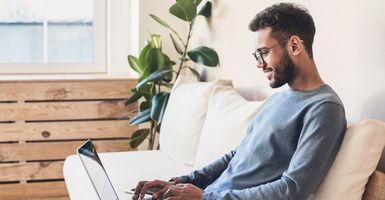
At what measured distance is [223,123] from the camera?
7.58 ft

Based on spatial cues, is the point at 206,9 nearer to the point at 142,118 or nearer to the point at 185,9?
the point at 185,9

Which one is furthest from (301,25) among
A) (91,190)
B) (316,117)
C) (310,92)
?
(91,190)

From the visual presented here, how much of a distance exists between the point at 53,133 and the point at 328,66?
1917 mm

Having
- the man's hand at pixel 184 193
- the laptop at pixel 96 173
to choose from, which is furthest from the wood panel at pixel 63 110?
the man's hand at pixel 184 193

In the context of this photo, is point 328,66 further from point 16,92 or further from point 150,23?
point 16,92

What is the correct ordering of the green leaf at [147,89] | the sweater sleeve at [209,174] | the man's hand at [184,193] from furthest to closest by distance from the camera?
the green leaf at [147,89] < the sweater sleeve at [209,174] < the man's hand at [184,193]

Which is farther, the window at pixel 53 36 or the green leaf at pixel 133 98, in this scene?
the window at pixel 53 36

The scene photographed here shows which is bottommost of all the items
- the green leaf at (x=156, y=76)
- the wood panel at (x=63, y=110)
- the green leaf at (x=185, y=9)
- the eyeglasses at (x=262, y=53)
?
the wood panel at (x=63, y=110)

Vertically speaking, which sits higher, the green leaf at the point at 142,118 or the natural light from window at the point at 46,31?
the natural light from window at the point at 46,31

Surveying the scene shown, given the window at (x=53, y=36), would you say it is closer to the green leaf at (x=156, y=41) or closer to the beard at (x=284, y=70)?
the green leaf at (x=156, y=41)

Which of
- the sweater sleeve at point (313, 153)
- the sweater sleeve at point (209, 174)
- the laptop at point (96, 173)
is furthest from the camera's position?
the sweater sleeve at point (209, 174)

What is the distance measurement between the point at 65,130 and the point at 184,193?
1918 mm

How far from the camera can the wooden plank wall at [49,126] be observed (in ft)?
11.0

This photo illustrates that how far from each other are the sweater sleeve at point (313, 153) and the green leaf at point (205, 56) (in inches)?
57.5
